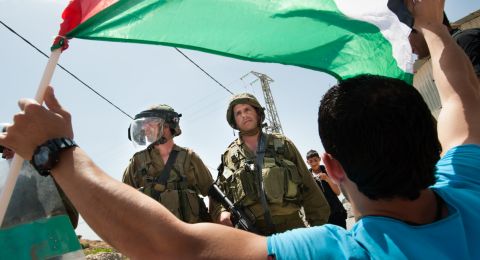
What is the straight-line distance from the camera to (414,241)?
0.89 metres

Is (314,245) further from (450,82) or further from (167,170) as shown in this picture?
(167,170)

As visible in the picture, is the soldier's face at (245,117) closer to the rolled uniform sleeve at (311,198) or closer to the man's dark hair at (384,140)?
the rolled uniform sleeve at (311,198)

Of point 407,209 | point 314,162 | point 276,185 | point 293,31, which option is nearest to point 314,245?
point 407,209

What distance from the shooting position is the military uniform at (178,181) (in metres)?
3.41

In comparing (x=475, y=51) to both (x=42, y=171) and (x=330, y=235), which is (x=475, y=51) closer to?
(x=330, y=235)

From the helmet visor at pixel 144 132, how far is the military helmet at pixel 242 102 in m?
0.79

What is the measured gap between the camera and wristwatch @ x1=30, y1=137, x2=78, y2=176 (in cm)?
100

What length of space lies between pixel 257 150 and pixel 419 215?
104 inches

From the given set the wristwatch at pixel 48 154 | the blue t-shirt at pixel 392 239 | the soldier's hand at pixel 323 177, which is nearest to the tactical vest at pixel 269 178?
the soldier's hand at pixel 323 177

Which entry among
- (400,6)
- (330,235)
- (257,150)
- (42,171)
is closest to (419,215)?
(330,235)

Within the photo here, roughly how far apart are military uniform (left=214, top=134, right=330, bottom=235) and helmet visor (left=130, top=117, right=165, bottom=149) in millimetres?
741

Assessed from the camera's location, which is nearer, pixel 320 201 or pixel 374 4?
pixel 374 4

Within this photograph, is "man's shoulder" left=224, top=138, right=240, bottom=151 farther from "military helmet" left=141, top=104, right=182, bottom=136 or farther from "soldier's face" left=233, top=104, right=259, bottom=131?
"military helmet" left=141, top=104, right=182, bottom=136

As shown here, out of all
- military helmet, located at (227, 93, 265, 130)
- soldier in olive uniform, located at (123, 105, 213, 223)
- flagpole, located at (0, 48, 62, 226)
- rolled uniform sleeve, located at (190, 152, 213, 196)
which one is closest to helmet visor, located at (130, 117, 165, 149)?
soldier in olive uniform, located at (123, 105, 213, 223)
